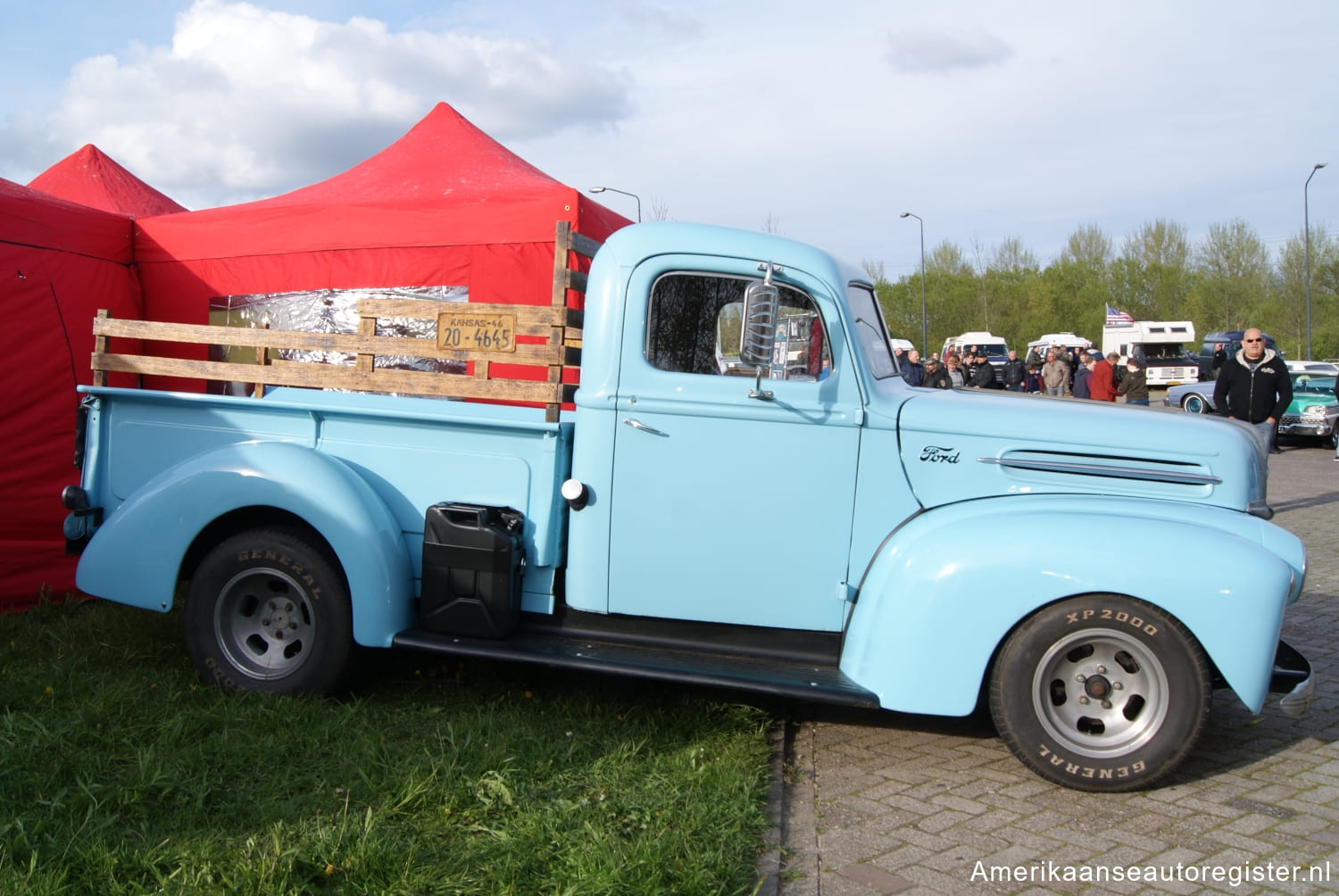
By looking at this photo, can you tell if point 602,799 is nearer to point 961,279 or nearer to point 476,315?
point 476,315

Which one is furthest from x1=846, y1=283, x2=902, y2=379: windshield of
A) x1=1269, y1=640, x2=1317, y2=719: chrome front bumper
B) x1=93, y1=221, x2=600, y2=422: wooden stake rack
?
x1=1269, y1=640, x2=1317, y2=719: chrome front bumper

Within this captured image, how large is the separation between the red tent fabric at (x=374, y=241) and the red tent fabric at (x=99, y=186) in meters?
2.66

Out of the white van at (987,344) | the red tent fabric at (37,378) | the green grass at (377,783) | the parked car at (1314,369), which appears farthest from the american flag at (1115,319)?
the green grass at (377,783)

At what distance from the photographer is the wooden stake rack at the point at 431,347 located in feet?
13.3

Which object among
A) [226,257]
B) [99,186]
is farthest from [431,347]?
[99,186]

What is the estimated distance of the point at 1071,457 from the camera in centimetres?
382

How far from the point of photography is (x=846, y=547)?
382 cm

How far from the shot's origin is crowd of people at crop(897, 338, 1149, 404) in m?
14.0

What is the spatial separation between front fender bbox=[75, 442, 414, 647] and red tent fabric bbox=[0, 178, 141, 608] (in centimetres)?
218

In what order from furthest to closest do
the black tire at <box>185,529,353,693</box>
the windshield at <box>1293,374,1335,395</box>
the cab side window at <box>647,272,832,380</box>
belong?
1. the windshield at <box>1293,374,1335,395</box>
2. the black tire at <box>185,529,353,693</box>
3. the cab side window at <box>647,272,832,380</box>

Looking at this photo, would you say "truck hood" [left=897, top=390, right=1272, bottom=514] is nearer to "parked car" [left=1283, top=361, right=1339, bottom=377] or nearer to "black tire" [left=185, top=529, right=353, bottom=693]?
"black tire" [left=185, top=529, right=353, bottom=693]

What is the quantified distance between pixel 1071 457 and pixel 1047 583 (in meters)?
0.63

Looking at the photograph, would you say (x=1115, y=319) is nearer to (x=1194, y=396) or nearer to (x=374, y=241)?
(x=1194, y=396)

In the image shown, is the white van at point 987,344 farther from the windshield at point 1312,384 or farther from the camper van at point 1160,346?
the windshield at point 1312,384
